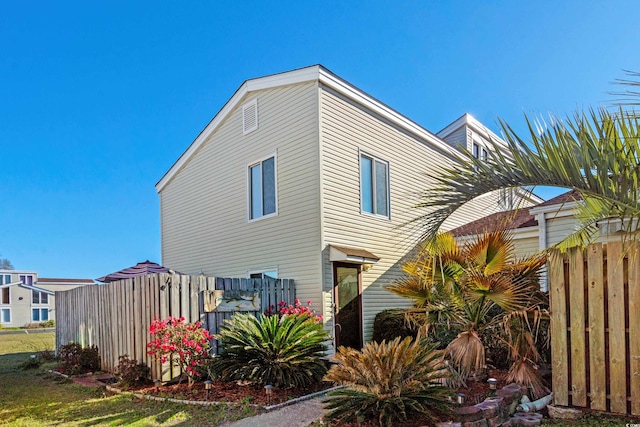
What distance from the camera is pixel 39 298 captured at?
44969 mm

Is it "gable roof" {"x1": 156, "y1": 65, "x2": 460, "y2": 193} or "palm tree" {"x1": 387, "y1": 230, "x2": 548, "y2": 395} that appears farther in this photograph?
"gable roof" {"x1": 156, "y1": 65, "x2": 460, "y2": 193}

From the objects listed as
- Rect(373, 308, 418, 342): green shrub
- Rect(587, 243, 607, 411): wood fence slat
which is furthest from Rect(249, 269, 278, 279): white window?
Rect(587, 243, 607, 411): wood fence slat

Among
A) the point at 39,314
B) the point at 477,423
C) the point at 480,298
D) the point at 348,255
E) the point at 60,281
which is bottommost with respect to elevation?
the point at 39,314

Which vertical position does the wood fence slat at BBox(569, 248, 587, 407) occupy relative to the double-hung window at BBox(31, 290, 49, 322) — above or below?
above

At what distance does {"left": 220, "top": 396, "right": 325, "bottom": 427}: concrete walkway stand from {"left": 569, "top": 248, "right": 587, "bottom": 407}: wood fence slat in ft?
9.88

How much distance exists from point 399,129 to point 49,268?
55947 mm

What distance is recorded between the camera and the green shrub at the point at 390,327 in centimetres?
1024

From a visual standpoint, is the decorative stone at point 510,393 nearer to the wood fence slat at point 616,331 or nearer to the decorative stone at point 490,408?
the decorative stone at point 490,408

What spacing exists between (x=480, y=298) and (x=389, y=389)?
2220 mm

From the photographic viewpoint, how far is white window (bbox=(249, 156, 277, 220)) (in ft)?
36.6

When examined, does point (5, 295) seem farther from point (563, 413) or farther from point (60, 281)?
point (563, 413)

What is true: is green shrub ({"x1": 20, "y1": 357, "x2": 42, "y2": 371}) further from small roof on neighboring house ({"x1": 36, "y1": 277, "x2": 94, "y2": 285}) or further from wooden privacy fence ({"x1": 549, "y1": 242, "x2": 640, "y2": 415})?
small roof on neighboring house ({"x1": 36, "y1": 277, "x2": 94, "y2": 285})

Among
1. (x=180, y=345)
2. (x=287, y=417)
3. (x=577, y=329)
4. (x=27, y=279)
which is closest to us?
(x=577, y=329)

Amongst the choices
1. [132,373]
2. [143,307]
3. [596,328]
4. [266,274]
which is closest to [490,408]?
[596,328]
